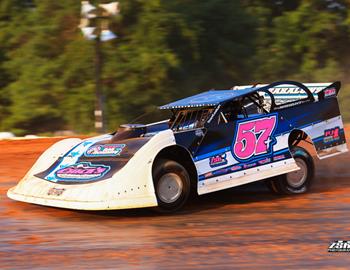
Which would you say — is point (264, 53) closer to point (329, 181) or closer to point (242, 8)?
A: point (242, 8)

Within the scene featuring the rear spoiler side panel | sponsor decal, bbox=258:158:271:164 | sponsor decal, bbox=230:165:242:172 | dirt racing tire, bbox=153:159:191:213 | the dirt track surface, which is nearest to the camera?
the dirt track surface

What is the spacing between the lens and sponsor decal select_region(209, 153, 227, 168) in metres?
8.68

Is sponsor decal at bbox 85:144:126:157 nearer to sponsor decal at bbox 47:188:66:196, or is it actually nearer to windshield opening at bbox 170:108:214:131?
sponsor decal at bbox 47:188:66:196

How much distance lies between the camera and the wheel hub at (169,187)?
8.33m

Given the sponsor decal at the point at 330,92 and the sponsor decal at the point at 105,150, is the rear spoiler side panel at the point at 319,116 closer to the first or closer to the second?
the sponsor decal at the point at 330,92

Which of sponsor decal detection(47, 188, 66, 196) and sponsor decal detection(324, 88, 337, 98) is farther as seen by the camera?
sponsor decal detection(324, 88, 337, 98)

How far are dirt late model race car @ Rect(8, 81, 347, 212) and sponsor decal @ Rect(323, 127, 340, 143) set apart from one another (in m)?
0.01

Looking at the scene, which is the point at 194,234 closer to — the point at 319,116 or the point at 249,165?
the point at 249,165

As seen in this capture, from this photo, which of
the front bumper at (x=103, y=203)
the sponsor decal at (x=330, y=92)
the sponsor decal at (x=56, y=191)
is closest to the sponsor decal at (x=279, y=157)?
the sponsor decal at (x=330, y=92)

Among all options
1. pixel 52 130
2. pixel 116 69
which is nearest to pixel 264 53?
pixel 116 69

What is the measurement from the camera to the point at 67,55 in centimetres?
2458

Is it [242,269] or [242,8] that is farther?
[242,8]

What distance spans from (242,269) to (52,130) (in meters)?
19.0

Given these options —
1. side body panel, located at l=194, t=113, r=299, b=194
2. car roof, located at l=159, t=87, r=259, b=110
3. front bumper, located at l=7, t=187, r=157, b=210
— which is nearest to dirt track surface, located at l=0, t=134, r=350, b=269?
front bumper, located at l=7, t=187, r=157, b=210
